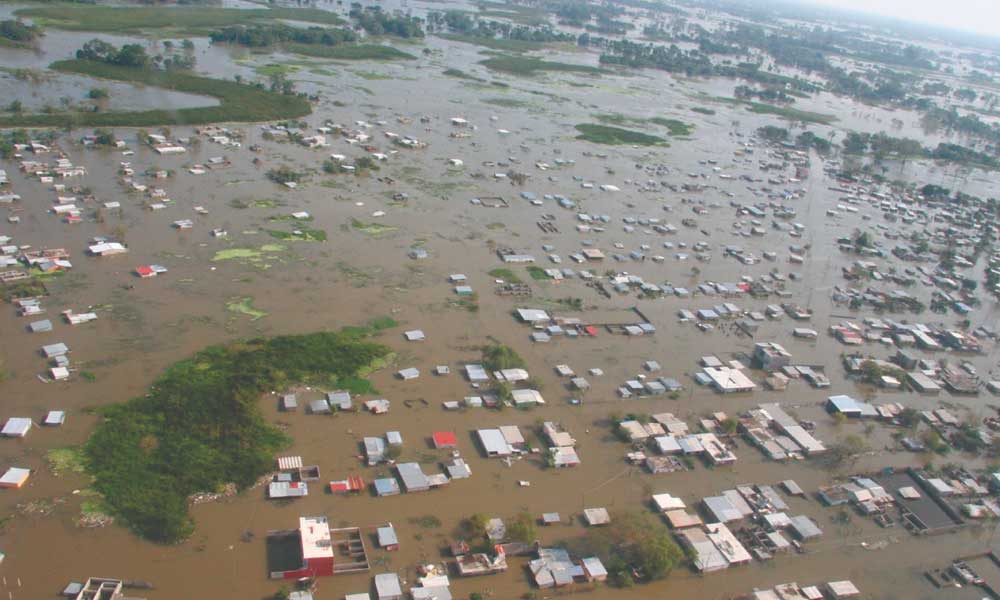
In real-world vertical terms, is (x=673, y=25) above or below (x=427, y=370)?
above

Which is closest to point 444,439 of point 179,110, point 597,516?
point 597,516

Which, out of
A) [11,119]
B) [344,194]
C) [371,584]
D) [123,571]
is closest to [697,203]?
[344,194]

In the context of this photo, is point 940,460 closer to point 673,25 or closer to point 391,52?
point 391,52

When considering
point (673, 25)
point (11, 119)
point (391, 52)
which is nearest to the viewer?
point (11, 119)

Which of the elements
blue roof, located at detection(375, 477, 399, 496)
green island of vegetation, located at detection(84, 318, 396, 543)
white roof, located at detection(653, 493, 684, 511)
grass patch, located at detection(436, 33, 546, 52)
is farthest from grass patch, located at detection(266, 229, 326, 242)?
grass patch, located at detection(436, 33, 546, 52)

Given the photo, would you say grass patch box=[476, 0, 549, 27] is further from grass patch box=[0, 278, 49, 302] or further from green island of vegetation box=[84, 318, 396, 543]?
green island of vegetation box=[84, 318, 396, 543]

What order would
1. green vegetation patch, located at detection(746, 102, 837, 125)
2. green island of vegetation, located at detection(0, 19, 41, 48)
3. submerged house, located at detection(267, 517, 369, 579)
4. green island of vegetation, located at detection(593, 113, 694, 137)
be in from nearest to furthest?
submerged house, located at detection(267, 517, 369, 579) → green island of vegetation, located at detection(0, 19, 41, 48) → green island of vegetation, located at detection(593, 113, 694, 137) → green vegetation patch, located at detection(746, 102, 837, 125)
